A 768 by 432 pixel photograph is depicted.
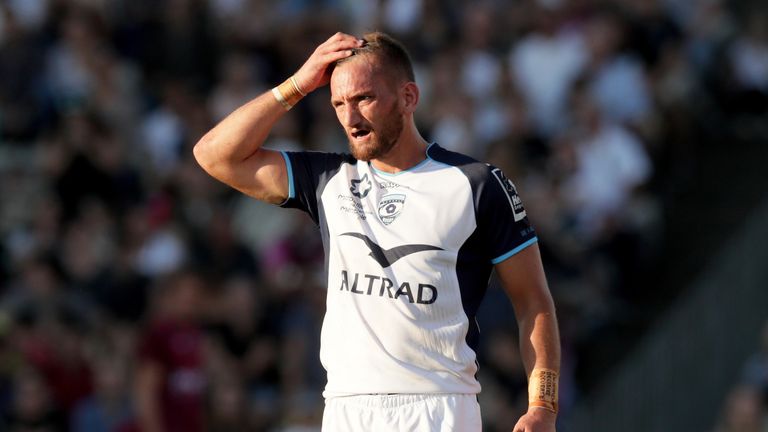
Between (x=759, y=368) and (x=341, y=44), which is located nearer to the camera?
(x=341, y=44)

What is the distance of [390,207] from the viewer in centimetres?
597

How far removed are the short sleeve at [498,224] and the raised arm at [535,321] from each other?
0.13ft

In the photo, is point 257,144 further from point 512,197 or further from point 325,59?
point 512,197

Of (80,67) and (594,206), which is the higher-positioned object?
(80,67)

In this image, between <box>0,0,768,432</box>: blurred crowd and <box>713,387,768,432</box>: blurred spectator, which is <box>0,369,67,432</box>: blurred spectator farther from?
<box>713,387,768,432</box>: blurred spectator

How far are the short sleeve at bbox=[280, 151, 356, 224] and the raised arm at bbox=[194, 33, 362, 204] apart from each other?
0.11ft

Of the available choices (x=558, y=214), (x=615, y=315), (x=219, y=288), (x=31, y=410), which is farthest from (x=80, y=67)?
(x=615, y=315)

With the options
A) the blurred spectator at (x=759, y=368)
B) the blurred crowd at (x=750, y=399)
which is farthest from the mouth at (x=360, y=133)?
the blurred spectator at (x=759, y=368)

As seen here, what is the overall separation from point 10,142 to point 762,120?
8.18 metres

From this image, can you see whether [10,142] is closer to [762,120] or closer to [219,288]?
[219,288]

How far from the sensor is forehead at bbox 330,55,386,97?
5.88 m

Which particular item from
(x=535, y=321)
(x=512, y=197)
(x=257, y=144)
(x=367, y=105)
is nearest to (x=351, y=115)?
(x=367, y=105)

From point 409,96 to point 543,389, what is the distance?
130 cm

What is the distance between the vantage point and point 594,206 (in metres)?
14.1
